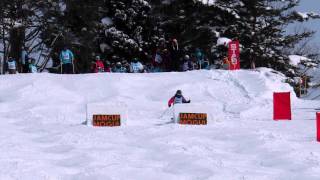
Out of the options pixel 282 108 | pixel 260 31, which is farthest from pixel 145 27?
pixel 282 108

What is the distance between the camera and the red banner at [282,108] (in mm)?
17656

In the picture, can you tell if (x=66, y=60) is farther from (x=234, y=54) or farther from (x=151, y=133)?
(x=151, y=133)

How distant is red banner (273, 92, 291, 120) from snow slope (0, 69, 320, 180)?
1.11 feet

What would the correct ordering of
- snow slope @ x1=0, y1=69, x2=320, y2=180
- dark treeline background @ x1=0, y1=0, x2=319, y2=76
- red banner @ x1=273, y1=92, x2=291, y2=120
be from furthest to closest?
dark treeline background @ x1=0, y1=0, x2=319, y2=76, red banner @ x1=273, y1=92, x2=291, y2=120, snow slope @ x1=0, y1=69, x2=320, y2=180

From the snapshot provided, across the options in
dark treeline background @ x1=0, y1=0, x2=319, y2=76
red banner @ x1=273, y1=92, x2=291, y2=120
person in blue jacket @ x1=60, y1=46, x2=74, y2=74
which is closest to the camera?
red banner @ x1=273, y1=92, x2=291, y2=120


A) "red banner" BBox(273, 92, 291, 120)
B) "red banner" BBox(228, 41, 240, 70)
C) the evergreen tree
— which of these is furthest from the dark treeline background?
"red banner" BBox(273, 92, 291, 120)

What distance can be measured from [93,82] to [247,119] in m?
9.08

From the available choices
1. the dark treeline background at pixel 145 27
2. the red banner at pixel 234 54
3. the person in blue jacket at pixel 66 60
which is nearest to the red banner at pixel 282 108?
the red banner at pixel 234 54

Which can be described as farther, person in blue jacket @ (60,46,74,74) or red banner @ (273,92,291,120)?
person in blue jacket @ (60,46,74,74)

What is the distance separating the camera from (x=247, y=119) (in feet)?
58.9

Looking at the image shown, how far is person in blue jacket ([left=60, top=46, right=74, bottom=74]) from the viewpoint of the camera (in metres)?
26.1

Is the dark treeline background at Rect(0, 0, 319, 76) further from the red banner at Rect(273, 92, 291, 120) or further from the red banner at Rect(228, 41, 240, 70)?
the red banner at Rect(273, 92, 291, 120)

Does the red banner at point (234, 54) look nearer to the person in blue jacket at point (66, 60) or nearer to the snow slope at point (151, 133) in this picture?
the snow slope at point (151, 133)

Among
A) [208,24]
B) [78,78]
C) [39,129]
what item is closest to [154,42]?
[208,24]
